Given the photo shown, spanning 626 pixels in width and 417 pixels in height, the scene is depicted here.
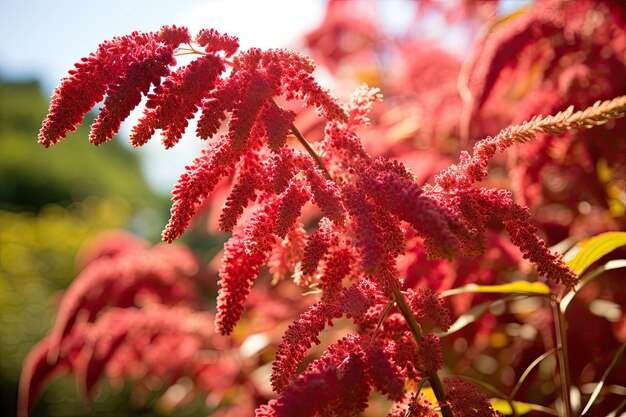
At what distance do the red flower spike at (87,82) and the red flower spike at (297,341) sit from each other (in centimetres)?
32

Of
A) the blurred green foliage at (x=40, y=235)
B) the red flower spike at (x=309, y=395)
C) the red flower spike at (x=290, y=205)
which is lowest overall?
the red flower spike at (x=309, y=395)

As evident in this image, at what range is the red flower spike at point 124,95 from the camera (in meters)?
0.61

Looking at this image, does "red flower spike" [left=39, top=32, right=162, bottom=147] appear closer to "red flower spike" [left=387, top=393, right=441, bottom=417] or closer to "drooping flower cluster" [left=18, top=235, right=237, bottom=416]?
"red flower spike" [left=387, top=393, right=441, bottom=417]

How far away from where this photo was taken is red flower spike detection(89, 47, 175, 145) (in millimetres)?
613

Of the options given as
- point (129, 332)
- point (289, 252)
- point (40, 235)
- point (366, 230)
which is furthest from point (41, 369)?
point (40, 235)

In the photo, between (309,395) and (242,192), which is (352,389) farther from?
(242,192)

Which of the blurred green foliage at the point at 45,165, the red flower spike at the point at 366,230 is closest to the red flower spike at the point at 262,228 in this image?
the red flower spike at the point at 366,230

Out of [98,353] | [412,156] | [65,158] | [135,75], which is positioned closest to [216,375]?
[98,353]

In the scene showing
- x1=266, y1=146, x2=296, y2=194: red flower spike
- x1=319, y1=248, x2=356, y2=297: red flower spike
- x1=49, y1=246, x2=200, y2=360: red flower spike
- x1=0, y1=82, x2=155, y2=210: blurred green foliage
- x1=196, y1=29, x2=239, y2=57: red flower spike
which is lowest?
x1=319, y1=248, x2=356, y2=297: red flower spike

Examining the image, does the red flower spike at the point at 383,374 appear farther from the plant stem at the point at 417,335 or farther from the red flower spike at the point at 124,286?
the red flower spike at the point at 124,286

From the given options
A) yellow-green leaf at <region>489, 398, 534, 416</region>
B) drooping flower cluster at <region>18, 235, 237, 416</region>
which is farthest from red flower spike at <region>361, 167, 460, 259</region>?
drooping flower cluster at <region>18, 235, 237, 416</region>

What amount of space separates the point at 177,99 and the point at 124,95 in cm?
6

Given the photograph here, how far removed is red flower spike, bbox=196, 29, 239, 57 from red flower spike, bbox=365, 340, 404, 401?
362 mm

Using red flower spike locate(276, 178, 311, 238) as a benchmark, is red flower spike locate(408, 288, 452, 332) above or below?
below
